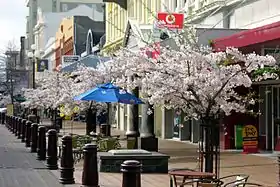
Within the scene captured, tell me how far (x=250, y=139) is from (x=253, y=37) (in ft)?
17.6

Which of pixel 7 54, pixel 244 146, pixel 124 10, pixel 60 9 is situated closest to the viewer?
pixel 244 146

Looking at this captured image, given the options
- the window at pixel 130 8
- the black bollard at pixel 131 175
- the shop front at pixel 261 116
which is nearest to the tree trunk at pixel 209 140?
the black bollard at pixel 131 175

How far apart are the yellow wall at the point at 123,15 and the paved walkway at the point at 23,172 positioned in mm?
14287

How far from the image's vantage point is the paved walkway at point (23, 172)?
14.8 m

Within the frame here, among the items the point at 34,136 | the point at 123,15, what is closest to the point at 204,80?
the point at 34,136

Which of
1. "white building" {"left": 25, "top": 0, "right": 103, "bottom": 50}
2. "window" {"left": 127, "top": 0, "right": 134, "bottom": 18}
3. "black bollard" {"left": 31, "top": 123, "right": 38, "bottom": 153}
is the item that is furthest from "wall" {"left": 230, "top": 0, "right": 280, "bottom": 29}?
"white building" {"left": 25, "top": 0, "right": 103, "bottom": 50}

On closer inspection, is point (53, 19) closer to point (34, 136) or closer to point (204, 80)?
point (34, 136)

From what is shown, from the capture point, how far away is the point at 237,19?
85.7 ft

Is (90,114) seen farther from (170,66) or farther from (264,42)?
(170,66)

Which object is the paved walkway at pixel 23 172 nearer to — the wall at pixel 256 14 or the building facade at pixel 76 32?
the wall at pixel 256 14

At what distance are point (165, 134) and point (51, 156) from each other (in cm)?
1724

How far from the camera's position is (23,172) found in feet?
56.5

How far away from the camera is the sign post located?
23.2 metres

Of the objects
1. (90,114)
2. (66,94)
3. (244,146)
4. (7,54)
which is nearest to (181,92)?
(244,146)
